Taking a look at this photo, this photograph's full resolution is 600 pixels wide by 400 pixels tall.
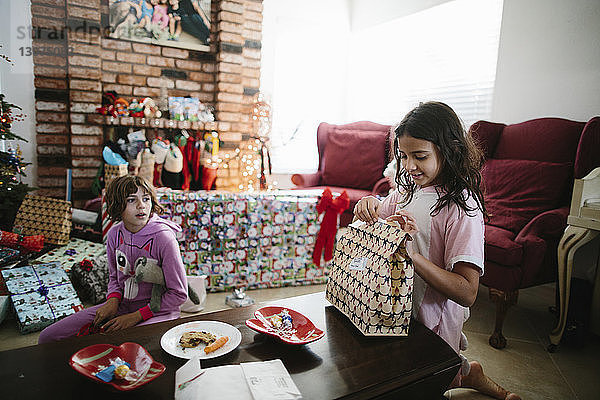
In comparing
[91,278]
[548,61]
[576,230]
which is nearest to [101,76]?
[91,278]

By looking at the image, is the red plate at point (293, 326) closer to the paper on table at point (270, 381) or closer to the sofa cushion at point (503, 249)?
the paper on table at point (270, 381)

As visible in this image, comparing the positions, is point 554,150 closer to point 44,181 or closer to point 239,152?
point 239,152

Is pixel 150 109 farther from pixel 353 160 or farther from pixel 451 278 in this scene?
pixel 451 278

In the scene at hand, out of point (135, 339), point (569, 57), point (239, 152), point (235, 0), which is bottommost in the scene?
point (135, 339)

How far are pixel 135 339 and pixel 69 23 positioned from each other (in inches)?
133

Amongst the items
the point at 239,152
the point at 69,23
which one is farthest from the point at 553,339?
the point at 69,23

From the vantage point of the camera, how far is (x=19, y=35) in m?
3.38

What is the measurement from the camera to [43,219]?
8.88 feet

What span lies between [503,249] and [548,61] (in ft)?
5.81

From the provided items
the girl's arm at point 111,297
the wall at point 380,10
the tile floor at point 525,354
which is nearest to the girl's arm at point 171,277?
the girl's arm at point 111,297

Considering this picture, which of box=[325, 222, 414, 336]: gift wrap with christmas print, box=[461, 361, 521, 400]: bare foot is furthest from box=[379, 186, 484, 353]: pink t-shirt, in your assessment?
box=[461, 361, 521, 400]: bare foot

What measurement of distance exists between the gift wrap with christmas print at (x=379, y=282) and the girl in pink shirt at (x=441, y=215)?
8cm

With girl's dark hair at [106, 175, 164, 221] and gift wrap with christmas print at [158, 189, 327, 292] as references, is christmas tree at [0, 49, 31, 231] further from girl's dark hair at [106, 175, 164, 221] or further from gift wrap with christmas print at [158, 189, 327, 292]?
girl's dark hair at [106, 175, 164, 221]

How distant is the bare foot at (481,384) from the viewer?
1.59m
